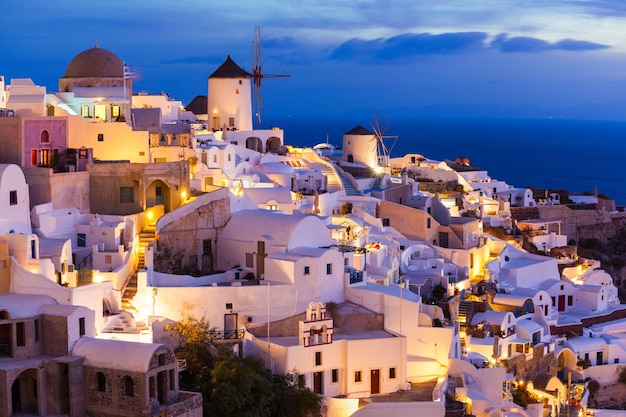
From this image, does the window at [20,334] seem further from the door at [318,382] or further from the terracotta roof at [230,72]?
the terracotta roof at [230,72]

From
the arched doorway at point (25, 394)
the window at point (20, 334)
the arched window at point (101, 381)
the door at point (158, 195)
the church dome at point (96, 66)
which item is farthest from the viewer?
the church dome at point (96, 66)

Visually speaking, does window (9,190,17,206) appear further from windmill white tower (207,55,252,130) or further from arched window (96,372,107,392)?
windmill white tower (207,55,252,130)

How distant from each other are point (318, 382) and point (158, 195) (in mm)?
8298

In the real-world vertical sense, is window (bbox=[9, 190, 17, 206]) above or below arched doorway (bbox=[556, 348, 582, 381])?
above

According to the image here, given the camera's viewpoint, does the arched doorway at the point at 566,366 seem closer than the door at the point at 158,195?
No

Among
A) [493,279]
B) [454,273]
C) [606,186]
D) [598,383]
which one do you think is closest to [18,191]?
[454,273]

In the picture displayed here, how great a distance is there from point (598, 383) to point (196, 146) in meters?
16.1

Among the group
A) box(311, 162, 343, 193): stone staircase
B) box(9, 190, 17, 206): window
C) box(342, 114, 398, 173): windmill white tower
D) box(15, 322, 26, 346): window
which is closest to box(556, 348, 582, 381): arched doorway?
box(311, 162, 343, 193): stone staircase

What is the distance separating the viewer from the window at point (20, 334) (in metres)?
23.8

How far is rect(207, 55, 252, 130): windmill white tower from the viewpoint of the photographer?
47188 mm

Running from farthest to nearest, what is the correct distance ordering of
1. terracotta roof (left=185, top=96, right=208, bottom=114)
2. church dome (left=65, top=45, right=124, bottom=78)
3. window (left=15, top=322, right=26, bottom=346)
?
1. terracotta roof (left=185, top=96, right=208, bottom=114)
2. church dome (left=65, top=45, right=124, bottom=78)
3. window (left=15, top=322, right=26, bottom=346)

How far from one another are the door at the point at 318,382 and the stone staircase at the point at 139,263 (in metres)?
4.77

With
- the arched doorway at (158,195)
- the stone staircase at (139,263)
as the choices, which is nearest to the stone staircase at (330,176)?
the arched doorway at (158,195)

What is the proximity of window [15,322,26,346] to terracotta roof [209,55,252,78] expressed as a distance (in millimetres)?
25077
